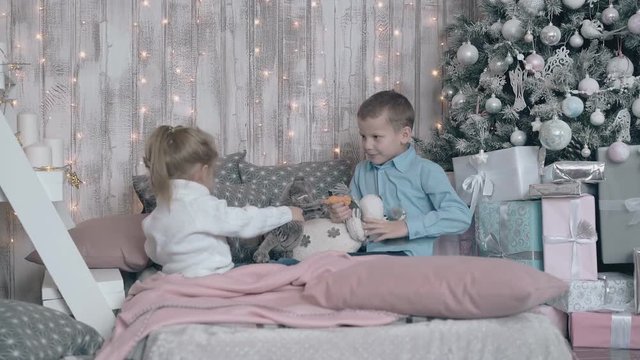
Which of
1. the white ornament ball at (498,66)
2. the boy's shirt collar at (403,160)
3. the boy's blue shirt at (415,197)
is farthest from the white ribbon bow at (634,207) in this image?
the boy's shirt collar at (403,160)

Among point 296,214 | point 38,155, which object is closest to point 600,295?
point 296,214

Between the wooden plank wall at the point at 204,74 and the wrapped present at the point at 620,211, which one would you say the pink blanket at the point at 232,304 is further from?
the wooden plank wall at the point at 204,74

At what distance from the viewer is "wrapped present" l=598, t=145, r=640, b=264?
2.74 meters

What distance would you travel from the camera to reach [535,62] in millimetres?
2873

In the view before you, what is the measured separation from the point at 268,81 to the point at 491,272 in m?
1.81

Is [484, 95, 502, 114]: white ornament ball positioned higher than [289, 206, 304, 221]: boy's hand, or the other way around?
[484, 95, 502, 114]: white ornament ball

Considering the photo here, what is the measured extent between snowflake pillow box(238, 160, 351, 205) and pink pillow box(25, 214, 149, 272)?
583 mm

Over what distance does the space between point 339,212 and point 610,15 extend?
124 cm

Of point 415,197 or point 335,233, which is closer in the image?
point 335,233

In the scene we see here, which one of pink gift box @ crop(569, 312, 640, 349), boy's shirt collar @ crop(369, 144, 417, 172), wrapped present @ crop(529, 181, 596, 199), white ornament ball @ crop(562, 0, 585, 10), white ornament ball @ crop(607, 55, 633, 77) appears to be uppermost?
white ornament ball @ crop(562, 0, 585, 10)

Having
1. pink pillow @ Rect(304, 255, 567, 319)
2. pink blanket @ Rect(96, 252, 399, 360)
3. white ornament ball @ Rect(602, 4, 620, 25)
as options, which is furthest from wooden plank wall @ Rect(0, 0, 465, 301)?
pink pillow @ Rect(304, 255, 567, 319)

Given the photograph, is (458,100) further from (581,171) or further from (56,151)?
(56,151)

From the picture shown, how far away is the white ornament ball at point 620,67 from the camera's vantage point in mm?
2795

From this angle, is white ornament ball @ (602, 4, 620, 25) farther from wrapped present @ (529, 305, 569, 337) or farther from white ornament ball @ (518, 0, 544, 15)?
wrapped present @ (529, 305, 569, 337)
